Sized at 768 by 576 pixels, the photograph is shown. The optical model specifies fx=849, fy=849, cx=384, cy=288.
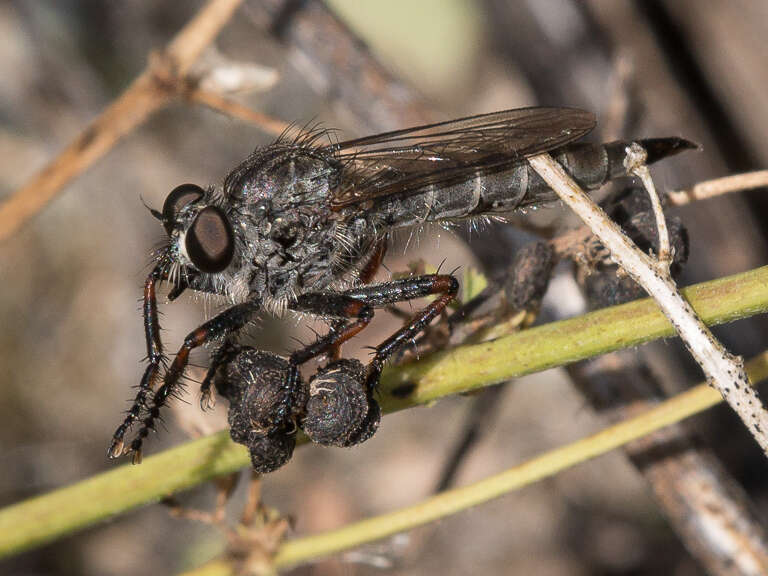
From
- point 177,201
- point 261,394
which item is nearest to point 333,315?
point 177,201

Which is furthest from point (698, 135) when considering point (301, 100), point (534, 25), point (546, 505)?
point (301, 100)

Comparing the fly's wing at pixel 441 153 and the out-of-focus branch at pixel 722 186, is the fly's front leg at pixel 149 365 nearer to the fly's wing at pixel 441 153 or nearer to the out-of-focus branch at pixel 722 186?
the fly's wing at pixel 441 153

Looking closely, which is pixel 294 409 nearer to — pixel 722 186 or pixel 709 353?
pixel 709 353

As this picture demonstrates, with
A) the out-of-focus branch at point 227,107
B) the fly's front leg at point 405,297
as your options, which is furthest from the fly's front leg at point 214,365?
the out-of-focus branch at point 227,107

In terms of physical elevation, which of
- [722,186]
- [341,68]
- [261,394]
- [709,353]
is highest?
[341,68]

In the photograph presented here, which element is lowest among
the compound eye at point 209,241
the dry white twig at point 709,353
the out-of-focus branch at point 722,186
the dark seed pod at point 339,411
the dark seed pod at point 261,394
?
the dry white twig at point 709,353

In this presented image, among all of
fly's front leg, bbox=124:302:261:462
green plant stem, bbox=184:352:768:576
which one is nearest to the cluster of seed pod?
fly's front leg, bbox=124:302:261:462

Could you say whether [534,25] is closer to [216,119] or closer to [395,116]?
[395,116]
